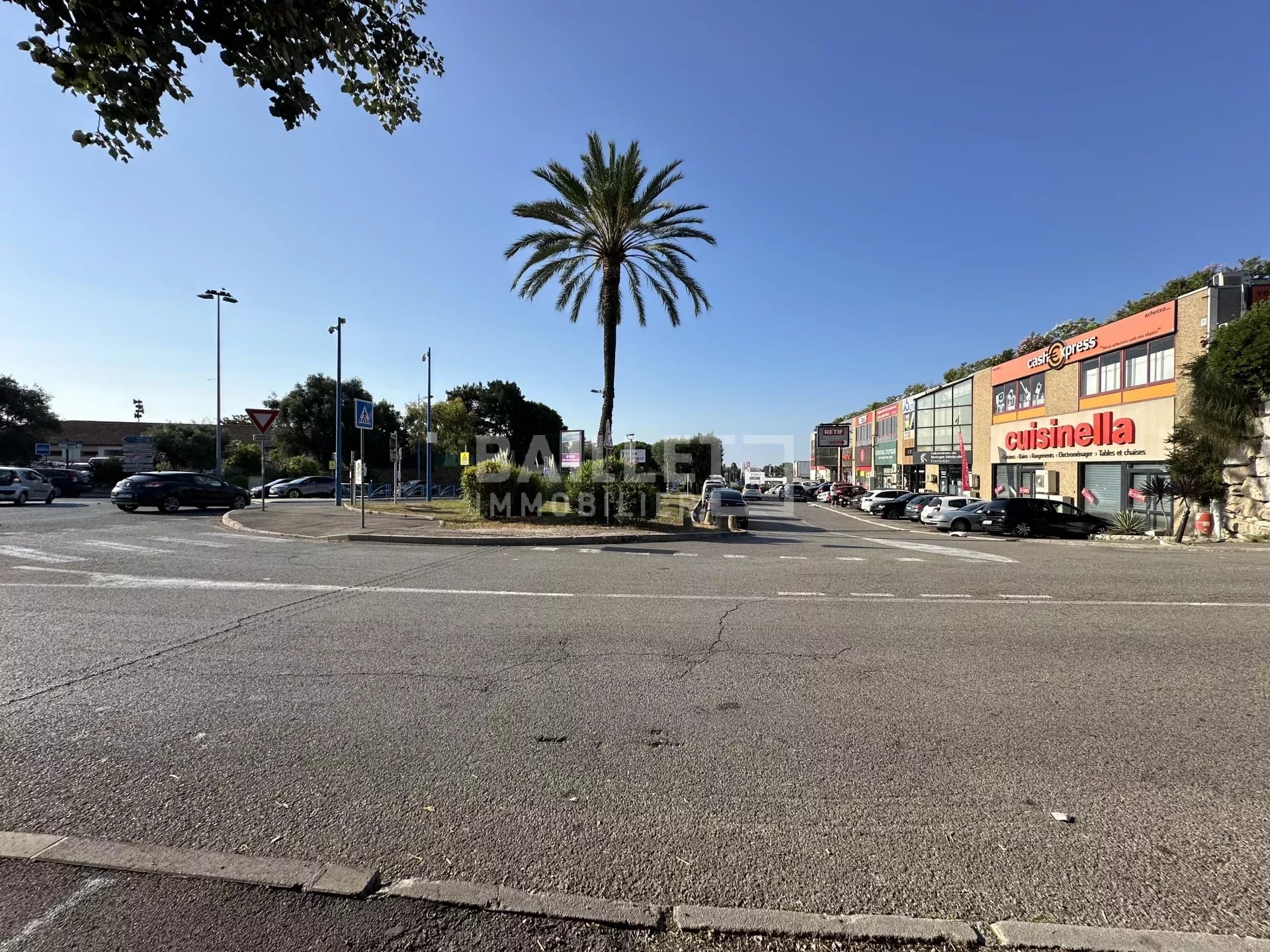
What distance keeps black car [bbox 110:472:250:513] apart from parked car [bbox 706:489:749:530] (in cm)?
1776

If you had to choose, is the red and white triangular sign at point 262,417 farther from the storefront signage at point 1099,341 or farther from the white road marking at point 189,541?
the storefront signage at point 1099,341

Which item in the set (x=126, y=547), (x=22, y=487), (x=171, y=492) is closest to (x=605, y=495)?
(x=126, y=547)

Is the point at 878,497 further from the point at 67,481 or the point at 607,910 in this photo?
the point at 67,481

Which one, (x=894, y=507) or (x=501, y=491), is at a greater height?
(x=501, y=491)

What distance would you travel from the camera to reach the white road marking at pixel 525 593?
332 inches

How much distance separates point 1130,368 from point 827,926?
31934mm

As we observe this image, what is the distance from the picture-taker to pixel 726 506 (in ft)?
71.2

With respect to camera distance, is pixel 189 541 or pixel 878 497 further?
pixel 878 497

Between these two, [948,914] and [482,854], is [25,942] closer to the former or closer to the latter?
[482,854]

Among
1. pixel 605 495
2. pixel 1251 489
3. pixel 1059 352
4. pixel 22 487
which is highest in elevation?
pixel 1059 352

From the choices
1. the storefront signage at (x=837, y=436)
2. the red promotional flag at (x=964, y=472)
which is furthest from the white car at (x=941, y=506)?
the storefront signage at (x=837, y=436)

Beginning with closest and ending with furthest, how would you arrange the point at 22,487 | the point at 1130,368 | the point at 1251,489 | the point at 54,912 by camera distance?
the point at 54,912, the point at 1251,489, the point at 22,487, the point at 1130,368

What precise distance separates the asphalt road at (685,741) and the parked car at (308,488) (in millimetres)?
34171

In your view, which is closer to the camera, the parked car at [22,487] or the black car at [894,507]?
the parked car at [22,487]
